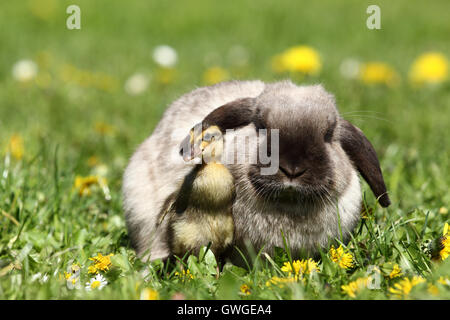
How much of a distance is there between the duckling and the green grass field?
0.49ft

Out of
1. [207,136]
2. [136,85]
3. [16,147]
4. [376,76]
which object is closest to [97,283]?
[207,136]

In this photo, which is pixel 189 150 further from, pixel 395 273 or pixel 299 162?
pixel 395 273

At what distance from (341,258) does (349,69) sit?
444 centimetres

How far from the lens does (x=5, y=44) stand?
8219mm

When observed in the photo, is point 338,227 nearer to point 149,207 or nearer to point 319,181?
point 319,181

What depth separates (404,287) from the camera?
2.35 m

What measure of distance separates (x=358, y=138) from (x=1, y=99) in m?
4.23

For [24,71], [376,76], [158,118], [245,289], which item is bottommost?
[245,289]

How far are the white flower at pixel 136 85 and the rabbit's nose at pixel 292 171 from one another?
13.5ft

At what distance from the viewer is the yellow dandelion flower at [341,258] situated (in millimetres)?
2714

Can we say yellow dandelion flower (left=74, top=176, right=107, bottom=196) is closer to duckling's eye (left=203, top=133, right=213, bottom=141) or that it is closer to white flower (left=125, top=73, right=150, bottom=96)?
duckling's eye (left=203, top=133, right=213, bottom=141)

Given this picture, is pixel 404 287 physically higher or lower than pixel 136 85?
lower

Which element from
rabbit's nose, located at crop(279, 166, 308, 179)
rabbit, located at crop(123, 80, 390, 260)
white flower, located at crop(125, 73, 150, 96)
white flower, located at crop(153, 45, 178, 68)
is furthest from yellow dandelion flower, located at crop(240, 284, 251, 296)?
white flower, located at crop(153, 45, 178, 68)

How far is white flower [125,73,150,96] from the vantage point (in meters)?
6.66
